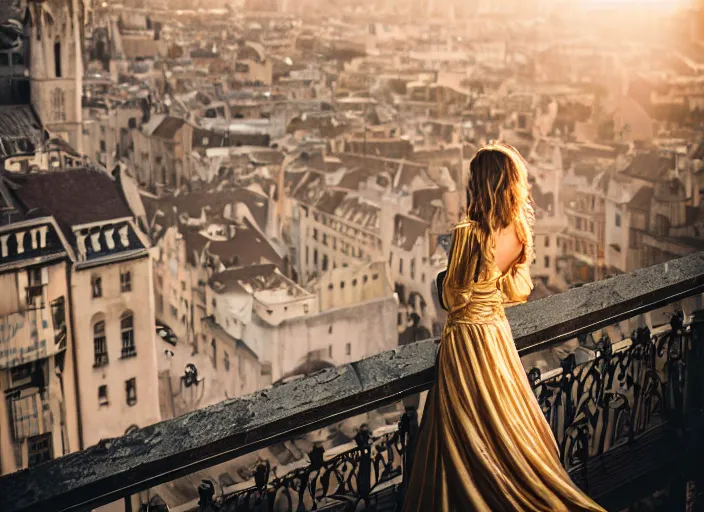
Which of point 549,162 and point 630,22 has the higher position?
point 630,22

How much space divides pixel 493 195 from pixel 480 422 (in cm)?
56

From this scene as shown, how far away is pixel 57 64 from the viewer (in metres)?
7.79

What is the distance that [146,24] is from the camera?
8.43 m

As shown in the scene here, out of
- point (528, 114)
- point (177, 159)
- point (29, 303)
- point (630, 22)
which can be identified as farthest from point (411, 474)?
point (630, 22)

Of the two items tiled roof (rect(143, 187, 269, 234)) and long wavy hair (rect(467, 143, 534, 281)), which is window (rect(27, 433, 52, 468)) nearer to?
tiled roof (rect(143, 187, 269, 234))

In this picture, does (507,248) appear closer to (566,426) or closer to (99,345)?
(566,426)

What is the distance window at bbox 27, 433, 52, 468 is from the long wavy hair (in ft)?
21.3

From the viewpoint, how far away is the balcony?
75.0 inches

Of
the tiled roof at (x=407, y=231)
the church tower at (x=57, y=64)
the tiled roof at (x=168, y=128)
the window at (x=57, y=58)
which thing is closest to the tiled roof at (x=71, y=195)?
the church tower at (x=57, y=64)

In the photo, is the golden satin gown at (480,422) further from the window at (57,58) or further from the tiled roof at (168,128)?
the tiled roof at (168,128)

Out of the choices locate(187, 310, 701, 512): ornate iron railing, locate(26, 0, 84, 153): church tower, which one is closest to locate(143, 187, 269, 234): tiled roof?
locate(26, 0, 84, 153): church tower

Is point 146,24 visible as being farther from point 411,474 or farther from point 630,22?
point 411,474

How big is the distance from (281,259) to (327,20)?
2758 millimetres

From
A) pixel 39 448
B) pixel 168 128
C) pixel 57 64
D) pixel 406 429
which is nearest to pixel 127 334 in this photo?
pixel 39 448
